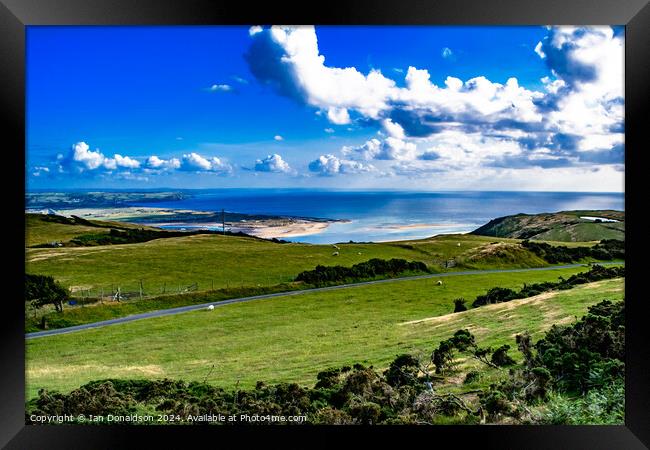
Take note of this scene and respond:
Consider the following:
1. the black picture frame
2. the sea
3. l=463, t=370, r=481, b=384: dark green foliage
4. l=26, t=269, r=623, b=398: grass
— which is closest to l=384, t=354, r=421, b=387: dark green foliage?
l=26, t=269, r=623, b=398: grass

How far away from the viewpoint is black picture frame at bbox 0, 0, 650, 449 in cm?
394

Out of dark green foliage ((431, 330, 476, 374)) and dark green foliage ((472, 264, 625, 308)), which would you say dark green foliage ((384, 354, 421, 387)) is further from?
dark green foliage ((472, 264, 625, 308))

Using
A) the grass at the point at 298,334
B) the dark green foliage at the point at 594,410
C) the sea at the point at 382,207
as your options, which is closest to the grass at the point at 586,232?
the sea at the point at 382,207

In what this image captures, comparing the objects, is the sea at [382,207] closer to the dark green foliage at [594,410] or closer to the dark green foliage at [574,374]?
the dark green foliage at [574,374]

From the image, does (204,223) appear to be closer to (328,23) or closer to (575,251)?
(328,23)

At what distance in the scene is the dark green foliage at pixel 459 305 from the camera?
5.61 meters

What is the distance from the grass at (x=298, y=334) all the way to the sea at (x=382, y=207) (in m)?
0.77

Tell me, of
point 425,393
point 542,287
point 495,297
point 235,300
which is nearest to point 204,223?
point 235,300

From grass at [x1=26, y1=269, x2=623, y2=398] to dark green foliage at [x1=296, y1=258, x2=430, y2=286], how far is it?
0.18 metres

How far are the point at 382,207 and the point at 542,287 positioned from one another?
90.0 inches

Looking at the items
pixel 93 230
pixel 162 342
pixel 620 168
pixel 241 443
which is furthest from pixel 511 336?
pixel 93 230

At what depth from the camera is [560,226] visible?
5570 millimetres

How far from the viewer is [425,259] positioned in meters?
5.84

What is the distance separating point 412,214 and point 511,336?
184 cm
